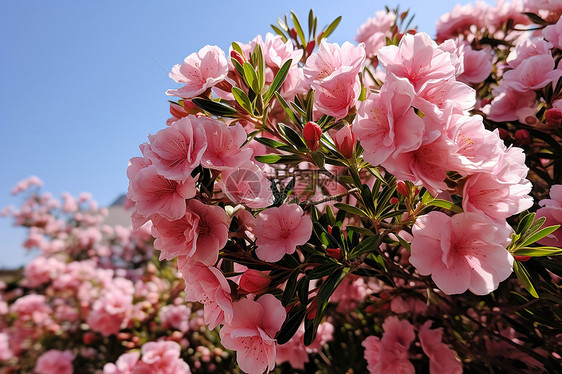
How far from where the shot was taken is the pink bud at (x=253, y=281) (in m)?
0.75

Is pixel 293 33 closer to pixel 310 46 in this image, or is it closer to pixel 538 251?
pixel 310 46

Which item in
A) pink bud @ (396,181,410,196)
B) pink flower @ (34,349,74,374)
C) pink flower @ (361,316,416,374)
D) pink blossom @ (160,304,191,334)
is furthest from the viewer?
pink flower @ (34,349,74,374)

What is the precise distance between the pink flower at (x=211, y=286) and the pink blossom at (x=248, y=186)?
0.55 ft

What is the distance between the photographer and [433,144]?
64cm

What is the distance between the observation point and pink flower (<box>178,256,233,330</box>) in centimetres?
70

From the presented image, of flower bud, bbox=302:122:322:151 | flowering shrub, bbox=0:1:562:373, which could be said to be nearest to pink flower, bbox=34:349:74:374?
flowering shrub, bbox=0:1:562:373

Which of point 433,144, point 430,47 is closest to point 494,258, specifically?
point 433,144

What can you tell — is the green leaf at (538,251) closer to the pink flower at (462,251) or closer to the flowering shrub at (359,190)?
the flowering shrub at (359,190)

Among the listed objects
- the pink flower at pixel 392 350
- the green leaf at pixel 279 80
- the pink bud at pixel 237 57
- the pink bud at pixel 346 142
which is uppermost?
the pink bud at pixel 237 57

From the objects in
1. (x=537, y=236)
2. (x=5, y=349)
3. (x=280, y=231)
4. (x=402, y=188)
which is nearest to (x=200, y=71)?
(x=280, y=231)

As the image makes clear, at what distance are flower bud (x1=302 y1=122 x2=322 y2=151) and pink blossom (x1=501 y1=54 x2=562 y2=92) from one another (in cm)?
73

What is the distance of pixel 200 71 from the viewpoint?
0.88m

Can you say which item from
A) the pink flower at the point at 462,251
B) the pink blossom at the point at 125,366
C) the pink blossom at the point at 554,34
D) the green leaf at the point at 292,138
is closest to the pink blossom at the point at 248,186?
the green leaf at the point at 292,138

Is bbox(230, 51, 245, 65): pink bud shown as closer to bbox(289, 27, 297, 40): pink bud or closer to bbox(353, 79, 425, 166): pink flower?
bbox(353, 79, 425, 166): pink flower
